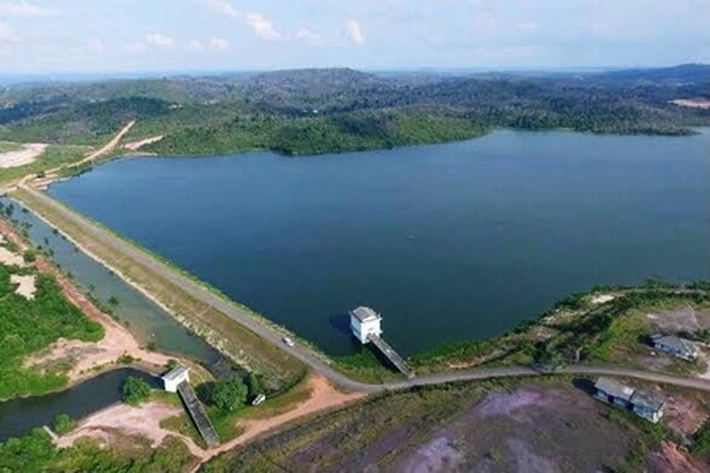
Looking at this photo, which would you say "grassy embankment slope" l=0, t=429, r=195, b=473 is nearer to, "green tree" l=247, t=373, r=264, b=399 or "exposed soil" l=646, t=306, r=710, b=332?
"green tree" l=247, t=373, r=264, b=399

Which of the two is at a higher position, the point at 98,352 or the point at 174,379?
the point at 174,379

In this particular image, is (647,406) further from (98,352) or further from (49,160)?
(49,160)

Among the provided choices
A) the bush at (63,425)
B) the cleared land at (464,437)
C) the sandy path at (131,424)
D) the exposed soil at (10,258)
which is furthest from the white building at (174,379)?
the exposed soil at (10,258)

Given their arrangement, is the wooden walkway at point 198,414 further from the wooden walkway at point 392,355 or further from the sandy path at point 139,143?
the sandy path at point 139,143

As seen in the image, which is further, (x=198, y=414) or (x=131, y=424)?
(x=198, y=414)

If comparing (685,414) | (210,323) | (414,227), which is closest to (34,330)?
(210,323)

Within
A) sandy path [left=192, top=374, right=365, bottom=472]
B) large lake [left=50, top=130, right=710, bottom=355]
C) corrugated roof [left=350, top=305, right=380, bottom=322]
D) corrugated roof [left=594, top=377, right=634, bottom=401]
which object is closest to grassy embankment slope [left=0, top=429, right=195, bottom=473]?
sandy path [left=192, top=374, right=365, bottom=472]
